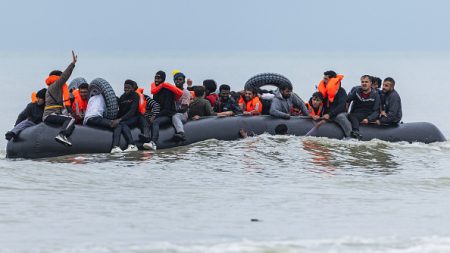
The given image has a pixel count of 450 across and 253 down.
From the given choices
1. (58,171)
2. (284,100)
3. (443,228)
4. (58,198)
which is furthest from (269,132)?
(443,228)

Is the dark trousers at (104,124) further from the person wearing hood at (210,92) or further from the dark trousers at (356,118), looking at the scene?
the dark trousers at (356,118)

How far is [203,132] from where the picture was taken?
26.1m

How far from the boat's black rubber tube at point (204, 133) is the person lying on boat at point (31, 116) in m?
0.18

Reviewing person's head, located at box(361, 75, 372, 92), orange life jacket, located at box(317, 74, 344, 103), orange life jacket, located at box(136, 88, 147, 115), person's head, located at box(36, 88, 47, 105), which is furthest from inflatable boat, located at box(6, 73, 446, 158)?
person's head, located at box(361, 75, 372, 92)

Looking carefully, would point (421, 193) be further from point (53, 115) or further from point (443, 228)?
point (53, 115)

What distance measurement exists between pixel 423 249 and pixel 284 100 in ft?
41.0

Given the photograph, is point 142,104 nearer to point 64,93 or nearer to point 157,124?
point 157,124

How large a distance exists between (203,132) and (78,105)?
10.4 ft

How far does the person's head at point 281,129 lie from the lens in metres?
26.5

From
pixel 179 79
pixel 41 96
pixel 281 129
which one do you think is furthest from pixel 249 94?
pixel 41 96

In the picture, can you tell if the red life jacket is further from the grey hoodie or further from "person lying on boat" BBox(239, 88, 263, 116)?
the grey hoodie

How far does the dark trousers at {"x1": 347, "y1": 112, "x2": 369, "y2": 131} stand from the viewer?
1056 inches

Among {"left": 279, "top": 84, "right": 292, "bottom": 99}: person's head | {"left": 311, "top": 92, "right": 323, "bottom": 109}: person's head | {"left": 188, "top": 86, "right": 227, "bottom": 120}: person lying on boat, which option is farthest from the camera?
{"left": 279, "top": 84, "right": 292, "bottom": 99}: person's head

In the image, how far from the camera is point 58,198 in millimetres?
18953
